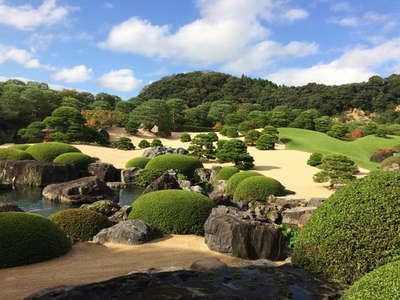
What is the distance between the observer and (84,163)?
853 inches

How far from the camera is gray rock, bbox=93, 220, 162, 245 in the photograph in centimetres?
751

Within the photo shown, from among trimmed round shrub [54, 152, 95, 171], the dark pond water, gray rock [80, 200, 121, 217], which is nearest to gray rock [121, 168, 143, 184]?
the dark pond water

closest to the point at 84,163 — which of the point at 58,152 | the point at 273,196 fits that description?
A: the point at 58,152

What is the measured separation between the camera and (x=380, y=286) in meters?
3.07

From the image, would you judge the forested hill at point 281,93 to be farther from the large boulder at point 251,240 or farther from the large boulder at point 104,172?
the large boulder at point 251,240

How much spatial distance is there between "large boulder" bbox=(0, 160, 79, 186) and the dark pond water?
119 cm

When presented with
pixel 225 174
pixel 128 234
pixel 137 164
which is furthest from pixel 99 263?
pixel 137 164

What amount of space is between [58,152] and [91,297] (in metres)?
22.2

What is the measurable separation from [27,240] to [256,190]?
1033 cm

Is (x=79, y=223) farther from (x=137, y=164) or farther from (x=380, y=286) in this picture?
(x=137, y=164)

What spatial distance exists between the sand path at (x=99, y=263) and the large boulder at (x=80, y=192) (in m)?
6.96

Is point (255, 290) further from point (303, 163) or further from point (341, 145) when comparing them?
point (341, 145)

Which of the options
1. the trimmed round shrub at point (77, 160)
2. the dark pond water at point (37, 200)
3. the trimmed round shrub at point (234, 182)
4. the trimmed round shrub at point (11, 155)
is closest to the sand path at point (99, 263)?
the dark pond water at point (37, 200)

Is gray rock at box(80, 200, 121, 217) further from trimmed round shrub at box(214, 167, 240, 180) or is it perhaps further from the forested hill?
the forested hill
